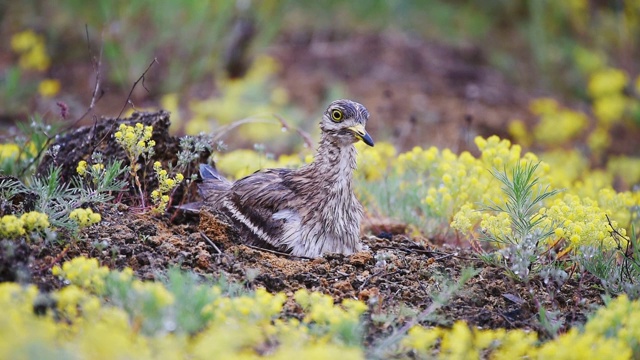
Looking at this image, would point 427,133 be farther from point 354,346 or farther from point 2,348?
point 2,348

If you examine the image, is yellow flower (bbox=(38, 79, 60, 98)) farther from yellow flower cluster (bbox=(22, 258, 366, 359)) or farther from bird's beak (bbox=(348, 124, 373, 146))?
yellow flower cluster (bbox=(22, 258, 366, 359))

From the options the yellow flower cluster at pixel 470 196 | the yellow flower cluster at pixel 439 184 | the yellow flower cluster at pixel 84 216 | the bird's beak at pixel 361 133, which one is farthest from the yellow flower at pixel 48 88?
the yellow flower cluster at pixel 84 216

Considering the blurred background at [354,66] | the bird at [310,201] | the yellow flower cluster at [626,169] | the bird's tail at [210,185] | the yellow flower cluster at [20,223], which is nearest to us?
the yellow flower cluster at [20,223]

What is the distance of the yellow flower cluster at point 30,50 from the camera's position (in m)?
11.1

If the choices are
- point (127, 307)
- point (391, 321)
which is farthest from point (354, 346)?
point (127, 307)

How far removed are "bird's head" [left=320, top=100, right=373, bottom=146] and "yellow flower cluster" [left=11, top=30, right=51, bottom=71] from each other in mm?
7028

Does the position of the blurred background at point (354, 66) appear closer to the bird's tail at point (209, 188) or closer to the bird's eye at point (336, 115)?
the bird's tail at point (209, 188)

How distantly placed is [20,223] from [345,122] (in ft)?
6.74

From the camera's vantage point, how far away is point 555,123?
36.0 feet

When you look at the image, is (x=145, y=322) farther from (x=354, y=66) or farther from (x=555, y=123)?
(x=354, y=66)

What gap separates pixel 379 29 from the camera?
12.9 meters

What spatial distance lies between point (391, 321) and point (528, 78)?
9.73 metres

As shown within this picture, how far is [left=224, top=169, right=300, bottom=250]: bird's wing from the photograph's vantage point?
4996mm

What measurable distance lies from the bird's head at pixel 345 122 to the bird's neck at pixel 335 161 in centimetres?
4
